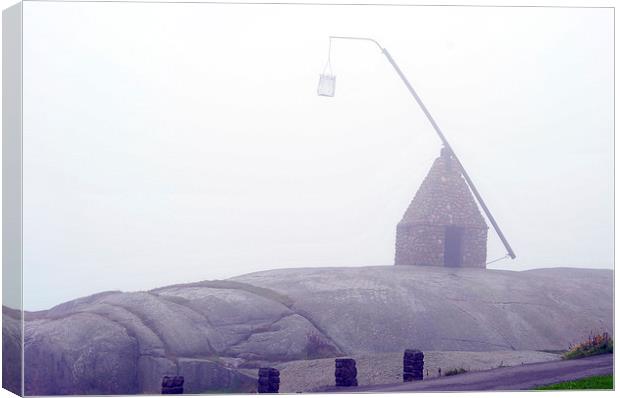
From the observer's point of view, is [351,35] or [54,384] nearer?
[54,384]

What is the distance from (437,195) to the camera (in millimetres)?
28703

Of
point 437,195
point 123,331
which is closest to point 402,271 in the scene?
point 437,195

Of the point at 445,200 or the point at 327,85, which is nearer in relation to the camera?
the point at 327,85

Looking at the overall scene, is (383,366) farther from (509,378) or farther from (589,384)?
(589,384)

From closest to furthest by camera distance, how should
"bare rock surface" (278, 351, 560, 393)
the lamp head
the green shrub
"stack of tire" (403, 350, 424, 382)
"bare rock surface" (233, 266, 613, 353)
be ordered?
1. "bare rock surface" (278, 351, 560, 393)
2. "stack of tire" (403, 350, 424, 382)
3. "bare rock surface" (233, 266, 613, 353)
4. the lamp head
5. the green shrub

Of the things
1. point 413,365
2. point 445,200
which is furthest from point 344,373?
point 445,200

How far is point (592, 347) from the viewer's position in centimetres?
2580

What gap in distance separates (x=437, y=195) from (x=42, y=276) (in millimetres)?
Result: 10411

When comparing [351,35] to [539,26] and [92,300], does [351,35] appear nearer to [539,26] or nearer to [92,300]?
[539,26]

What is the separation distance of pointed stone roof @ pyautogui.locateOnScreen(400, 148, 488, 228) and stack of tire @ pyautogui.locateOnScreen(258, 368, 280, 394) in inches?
245

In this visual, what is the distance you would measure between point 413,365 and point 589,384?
354 centimetres

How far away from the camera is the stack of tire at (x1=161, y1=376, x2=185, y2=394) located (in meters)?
22.8

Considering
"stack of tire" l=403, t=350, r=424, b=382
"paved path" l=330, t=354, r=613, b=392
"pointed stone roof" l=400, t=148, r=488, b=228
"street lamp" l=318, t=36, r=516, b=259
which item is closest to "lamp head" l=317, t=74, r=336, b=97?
"street lamp" l=318, t=36, r=516, b=259

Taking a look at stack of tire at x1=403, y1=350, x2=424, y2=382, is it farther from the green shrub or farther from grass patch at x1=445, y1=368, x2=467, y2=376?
the green shrub
